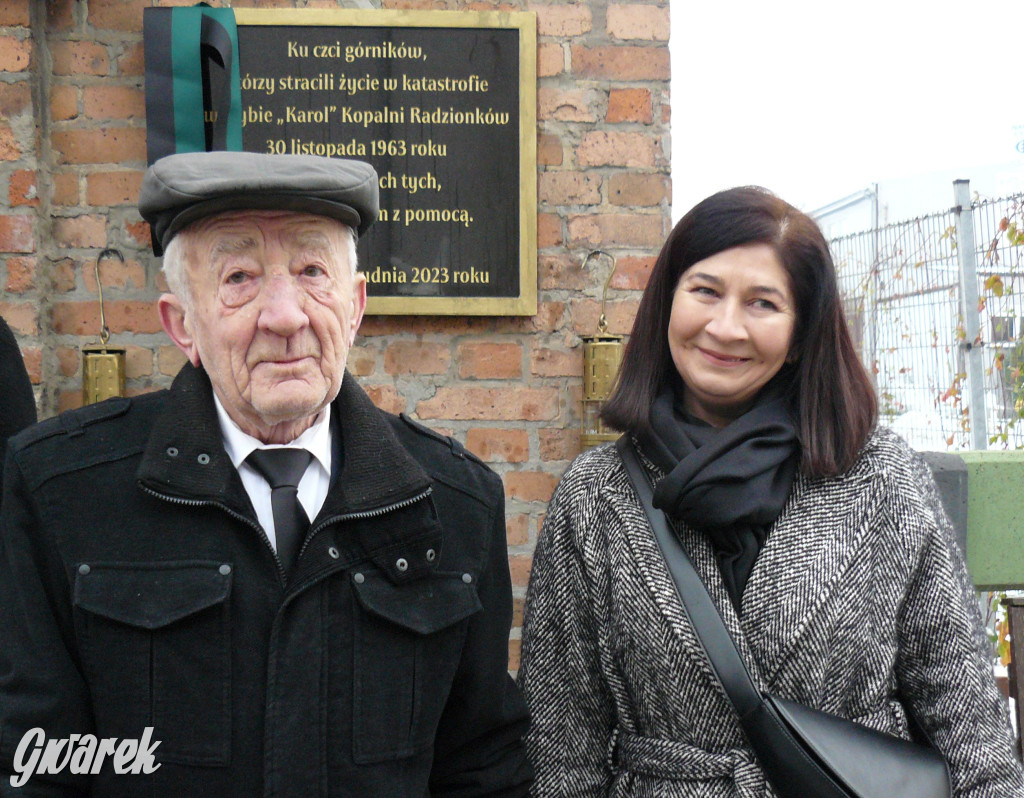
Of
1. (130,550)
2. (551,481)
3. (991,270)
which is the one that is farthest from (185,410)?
(991,270)

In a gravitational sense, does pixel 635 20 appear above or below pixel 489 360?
above

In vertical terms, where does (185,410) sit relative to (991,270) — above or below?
below

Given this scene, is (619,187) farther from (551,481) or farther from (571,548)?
(571,548)

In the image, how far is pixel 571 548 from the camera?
5.78 feet

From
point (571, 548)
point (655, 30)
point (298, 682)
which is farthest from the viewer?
point (655, 30)

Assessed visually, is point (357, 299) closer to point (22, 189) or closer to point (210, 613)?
point (210, 613)

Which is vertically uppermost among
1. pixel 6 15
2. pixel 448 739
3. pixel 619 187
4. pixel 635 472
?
pixel 6 15

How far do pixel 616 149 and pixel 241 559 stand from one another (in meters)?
1.94

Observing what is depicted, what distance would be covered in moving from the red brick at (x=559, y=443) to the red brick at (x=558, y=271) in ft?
1.39

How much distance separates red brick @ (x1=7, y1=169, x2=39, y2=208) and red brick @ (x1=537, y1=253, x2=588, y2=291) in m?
1.42

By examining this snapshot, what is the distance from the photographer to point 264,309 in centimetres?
136

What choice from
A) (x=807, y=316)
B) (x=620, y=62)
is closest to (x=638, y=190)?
(x=620, y=62)

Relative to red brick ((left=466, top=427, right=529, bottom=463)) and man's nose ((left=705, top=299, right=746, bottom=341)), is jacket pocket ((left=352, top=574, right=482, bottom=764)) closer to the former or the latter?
man's nose ((left=705, top=299, right=746, bottom=341))

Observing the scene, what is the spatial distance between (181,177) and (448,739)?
91 cm
